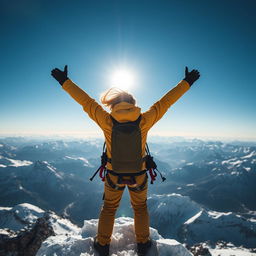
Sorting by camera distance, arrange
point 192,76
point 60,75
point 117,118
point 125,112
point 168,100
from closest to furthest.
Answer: point 125,112 < point 117,118 < point 60,75 < point 168,100 < point 192,76

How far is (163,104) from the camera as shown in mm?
6160

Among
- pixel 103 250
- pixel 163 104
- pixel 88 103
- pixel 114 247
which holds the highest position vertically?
pixel 163 104

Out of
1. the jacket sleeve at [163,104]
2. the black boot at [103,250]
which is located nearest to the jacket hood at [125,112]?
the jacket sleeve at [163,104]

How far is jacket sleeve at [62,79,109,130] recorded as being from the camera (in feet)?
18.2

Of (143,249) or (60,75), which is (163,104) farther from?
(143,249)

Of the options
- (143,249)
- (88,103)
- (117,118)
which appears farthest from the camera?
(143,249)

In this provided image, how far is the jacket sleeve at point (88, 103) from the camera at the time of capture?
5.56 m

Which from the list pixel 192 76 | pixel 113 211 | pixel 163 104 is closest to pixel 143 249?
pixel 113 211

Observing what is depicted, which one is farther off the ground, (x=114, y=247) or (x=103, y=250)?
(x=114, y=247)

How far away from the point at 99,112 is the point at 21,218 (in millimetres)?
220512

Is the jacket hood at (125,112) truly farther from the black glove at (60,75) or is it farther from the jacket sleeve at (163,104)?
the black glove at (60,75)

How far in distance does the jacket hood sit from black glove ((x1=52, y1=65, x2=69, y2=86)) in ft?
7.00

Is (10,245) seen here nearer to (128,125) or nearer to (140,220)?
(140,220)

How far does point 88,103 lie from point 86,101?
9 cm
